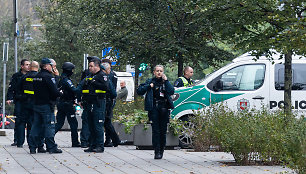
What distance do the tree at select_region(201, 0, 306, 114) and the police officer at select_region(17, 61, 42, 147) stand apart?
378 cm

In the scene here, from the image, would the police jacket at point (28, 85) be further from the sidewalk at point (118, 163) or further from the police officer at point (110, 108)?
the police officer at point (110, 108)

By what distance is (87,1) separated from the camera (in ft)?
73.6

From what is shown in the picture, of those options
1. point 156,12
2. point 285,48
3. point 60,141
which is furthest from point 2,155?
point 156,12

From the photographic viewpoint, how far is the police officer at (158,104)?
12.4m

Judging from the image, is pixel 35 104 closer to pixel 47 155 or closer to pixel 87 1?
pixel 47 155

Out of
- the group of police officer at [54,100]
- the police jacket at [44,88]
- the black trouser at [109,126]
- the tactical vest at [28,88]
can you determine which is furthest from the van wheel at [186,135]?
the tactical vest at [28,88]

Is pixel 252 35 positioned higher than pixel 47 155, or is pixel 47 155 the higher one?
pixel 252 35

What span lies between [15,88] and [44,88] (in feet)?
6.95

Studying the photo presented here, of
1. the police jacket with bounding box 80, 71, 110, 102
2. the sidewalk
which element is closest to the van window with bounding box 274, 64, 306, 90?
the sidewalk

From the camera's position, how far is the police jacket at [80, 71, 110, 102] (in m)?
13.5

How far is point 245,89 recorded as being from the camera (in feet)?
51.1

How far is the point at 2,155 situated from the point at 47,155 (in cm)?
84

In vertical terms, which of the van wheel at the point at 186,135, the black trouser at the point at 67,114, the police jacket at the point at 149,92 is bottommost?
the van wheel at the point at 186,135

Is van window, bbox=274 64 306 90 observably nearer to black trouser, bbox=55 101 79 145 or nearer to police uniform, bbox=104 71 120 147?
police uniform, bbox=104 71 120 147
